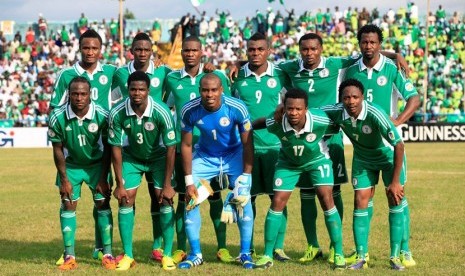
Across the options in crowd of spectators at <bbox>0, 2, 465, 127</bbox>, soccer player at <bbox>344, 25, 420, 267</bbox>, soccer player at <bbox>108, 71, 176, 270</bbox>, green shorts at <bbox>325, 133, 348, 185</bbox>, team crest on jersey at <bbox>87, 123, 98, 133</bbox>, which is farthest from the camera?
crowd of spectators at <bbox>0, 2, 465, 127</bbox>

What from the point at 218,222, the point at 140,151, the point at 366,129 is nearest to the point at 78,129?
the point at 140,151

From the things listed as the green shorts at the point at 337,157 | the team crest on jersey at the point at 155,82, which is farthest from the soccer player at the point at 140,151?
the green shorts at the point at 337,157

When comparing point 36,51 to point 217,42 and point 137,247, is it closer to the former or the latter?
point 217,42

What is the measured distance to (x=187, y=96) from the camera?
32.2 feet

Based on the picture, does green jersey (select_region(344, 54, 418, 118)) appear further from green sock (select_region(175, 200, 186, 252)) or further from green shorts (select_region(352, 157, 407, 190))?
green sock (select_region(175, 200, 186, 252))

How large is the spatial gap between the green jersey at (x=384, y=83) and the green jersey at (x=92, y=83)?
9.70 feet

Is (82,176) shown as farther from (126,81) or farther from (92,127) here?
(126,81)

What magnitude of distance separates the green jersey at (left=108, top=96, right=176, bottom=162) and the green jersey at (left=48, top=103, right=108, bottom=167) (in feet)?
0.65

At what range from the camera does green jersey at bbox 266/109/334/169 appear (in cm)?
891

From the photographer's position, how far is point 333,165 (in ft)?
31.6

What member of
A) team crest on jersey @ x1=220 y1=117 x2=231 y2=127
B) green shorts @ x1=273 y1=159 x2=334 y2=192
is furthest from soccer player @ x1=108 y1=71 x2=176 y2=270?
green shorts @ x1=273 y1=159 x2=334 y2=192

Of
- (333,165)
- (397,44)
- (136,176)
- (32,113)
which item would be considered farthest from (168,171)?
(397,44)

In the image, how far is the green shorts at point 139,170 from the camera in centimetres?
929

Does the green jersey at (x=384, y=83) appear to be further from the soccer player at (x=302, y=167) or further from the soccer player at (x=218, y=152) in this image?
the soccer player at (x=218, y=152)
